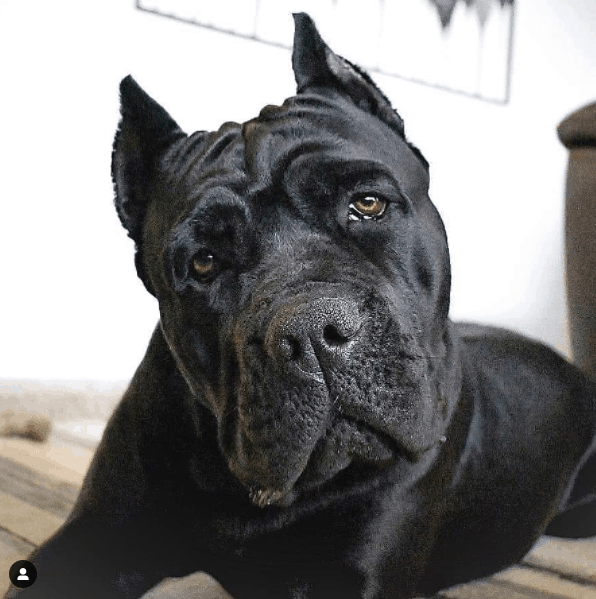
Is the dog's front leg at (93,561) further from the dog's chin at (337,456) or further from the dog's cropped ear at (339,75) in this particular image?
the dog's cropped ear at (339,75)

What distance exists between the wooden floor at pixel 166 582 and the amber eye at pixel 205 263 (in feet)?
1.32

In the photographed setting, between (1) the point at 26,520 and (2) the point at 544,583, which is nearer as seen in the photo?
(2) the point at 544,583

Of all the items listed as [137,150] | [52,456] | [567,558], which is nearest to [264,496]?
[137,150]

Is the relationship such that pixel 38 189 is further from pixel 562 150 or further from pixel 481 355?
pixel 562 150

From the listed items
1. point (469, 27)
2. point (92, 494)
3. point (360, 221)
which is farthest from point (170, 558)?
point (469, 27)

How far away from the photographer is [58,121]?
4.13 ft

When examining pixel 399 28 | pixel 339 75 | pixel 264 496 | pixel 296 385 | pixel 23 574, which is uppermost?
pixel 399 28

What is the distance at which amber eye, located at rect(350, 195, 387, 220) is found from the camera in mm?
747

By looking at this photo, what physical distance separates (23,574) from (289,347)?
0.44 metres

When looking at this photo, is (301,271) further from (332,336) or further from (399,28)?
(399,28)

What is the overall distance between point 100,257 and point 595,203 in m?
0.83

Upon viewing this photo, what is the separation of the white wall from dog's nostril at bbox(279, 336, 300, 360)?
0.57 metres

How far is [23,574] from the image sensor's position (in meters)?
0.81

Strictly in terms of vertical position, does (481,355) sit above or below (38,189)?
below
